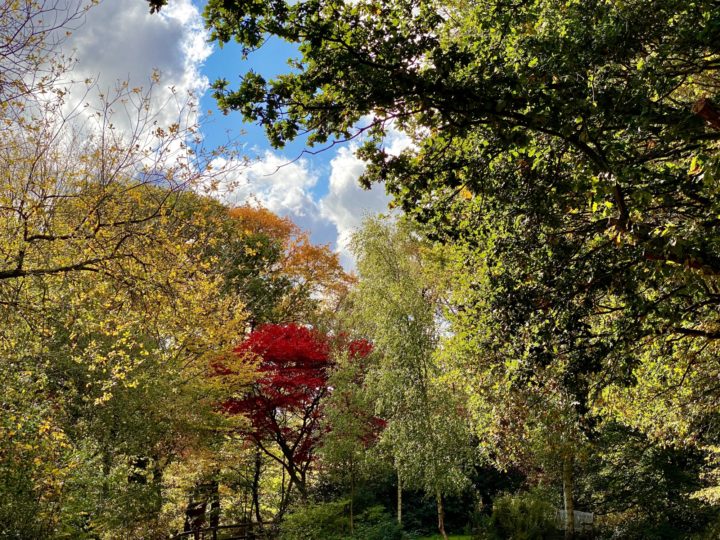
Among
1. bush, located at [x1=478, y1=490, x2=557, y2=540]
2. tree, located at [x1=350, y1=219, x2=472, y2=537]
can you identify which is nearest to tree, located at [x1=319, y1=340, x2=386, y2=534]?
tree, located at [x1=350, y1=219, x2=472, y2=537]

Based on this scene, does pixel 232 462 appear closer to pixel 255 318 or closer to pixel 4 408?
pixel 4 408

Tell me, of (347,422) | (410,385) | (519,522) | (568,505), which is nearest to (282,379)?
(347,422)

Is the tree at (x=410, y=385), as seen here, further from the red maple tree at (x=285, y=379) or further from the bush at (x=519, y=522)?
the red maple tree at (x=285, y=379)

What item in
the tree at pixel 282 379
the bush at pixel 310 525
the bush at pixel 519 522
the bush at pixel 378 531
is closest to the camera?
the bush at pixel 310 525

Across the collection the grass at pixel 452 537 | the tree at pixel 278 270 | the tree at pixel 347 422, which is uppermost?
the tree at pixel 278 270

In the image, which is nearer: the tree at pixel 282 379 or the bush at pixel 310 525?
the bush at pixel 310 525

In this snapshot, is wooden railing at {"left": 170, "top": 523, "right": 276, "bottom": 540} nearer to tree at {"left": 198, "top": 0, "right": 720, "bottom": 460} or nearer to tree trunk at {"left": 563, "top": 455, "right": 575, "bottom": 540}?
tree trunk at {"left": 563, "top": 455, "right": 575, "bottom": 540}

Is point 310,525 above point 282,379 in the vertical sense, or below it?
below

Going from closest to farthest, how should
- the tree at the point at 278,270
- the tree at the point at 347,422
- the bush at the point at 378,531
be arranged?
1. the bush at the point at 378,531
2. the tree at the point at 347,422
3. the tree at the point at 278,270

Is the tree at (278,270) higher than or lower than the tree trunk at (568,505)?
higher

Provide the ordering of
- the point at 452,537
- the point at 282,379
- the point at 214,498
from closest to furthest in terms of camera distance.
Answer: the point at 282,379
the point at 452,537
the point at 214,498

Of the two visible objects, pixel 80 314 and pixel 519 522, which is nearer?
pixel 80 314

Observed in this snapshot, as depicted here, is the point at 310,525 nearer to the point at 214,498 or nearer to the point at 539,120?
the point at 214,498

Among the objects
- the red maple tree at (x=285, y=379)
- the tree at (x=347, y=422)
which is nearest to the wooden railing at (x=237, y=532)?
the red maple tree at (x=285, y=379)
